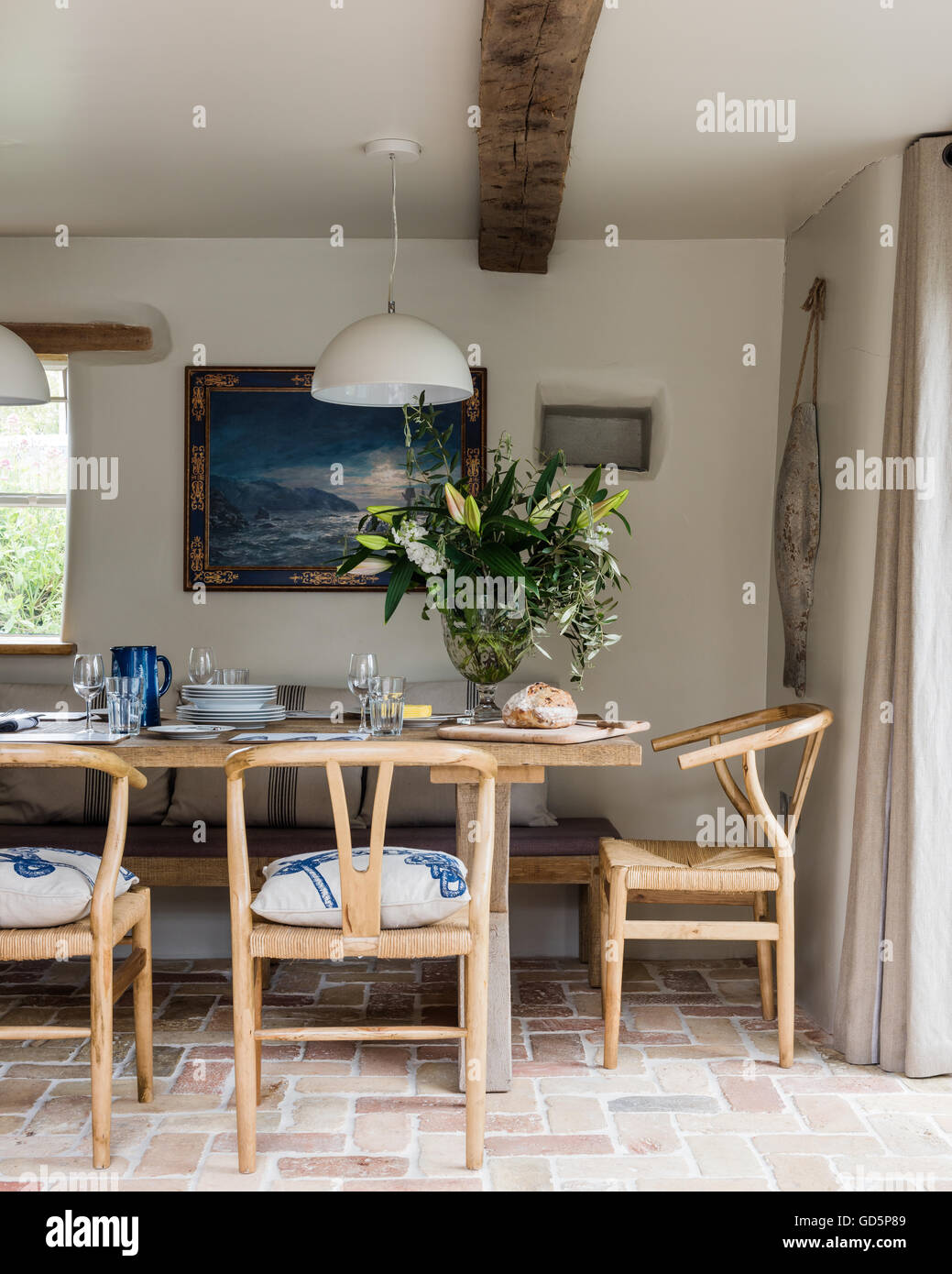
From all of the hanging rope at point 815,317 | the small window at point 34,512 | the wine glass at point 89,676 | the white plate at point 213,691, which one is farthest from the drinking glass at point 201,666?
the hanging rope at point 815,317

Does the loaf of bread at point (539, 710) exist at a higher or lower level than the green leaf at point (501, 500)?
lower

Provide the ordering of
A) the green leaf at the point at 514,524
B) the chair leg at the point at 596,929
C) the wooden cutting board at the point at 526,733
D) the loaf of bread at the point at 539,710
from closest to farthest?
the wooden cutting board at the point at 526,733 → the loaf of bread at the point at 539,710 → the green leaf at the point at 514,524 → the chair leg at the point at 596,929

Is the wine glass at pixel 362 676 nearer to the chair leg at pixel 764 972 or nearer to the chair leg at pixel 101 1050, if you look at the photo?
the chair leg at pixel 101 1050

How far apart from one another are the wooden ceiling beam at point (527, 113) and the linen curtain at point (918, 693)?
94 centimetres

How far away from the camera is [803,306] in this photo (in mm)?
3578

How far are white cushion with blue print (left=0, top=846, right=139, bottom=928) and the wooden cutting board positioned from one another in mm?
839

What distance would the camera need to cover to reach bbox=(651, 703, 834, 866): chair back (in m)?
2.85

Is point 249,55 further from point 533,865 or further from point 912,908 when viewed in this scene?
point 912,908

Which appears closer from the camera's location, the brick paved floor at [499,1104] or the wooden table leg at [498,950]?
the brick paved floor at [499,1104]

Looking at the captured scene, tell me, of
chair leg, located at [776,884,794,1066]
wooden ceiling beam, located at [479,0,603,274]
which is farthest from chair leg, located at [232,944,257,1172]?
wooden ceiling beam, located at [479,0,603,274]

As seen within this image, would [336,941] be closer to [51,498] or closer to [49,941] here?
[49,941]

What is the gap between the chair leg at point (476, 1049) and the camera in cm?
220

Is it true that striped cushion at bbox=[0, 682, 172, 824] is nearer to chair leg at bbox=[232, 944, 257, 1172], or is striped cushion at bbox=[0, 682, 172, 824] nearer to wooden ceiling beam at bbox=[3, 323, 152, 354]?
wooden ceiling beam at bbox=[3, 323, 152, 354]
